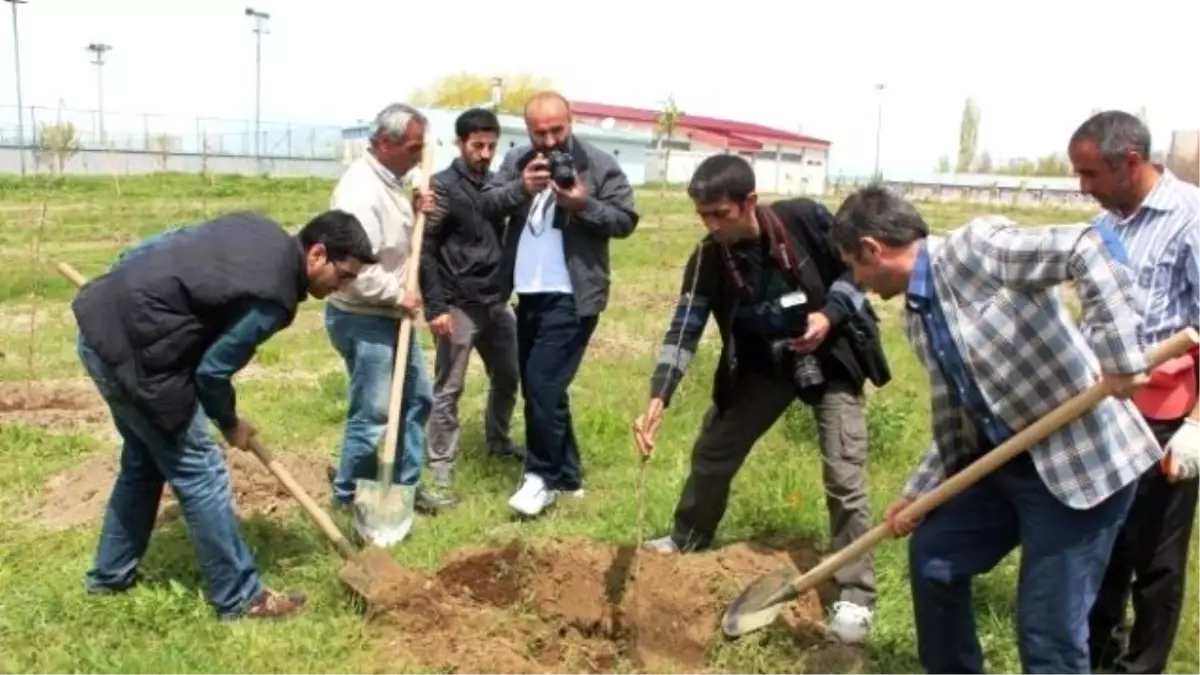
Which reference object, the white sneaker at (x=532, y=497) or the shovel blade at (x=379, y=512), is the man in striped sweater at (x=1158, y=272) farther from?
the shovel blade at (x=379, y=512)

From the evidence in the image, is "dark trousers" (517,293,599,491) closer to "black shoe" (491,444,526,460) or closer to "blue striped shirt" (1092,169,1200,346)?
"black shoe" (491,444,526,460)

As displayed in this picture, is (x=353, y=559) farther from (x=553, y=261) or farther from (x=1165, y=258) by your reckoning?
(x=1165, y=258)

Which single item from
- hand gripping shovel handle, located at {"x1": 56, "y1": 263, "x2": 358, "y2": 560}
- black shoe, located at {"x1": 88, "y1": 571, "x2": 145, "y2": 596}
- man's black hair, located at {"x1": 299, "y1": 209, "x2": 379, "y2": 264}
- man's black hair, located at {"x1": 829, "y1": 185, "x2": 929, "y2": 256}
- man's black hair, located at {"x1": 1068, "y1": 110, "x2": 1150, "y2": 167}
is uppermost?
man's black hair, located at {"x1": 1068, "y1": 110, "x2": 1150, "y2": 167}

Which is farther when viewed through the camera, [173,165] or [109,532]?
[173,165]

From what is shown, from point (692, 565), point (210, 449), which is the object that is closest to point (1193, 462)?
point (692, 565)

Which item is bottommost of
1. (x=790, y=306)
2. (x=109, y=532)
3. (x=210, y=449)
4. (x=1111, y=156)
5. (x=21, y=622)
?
(x=21, y=622)

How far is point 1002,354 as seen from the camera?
2746mm

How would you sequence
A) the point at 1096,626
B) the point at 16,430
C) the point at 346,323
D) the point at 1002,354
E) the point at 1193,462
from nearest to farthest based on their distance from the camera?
the point at 1002,354, the point at 1193,462, the point at 1096,626, the point at 346,323, the point at 16,430

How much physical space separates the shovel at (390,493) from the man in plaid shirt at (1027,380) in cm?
234

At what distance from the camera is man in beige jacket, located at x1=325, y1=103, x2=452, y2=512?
470 centimetres

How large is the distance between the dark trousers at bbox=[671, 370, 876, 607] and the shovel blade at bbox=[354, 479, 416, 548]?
119 centimetres

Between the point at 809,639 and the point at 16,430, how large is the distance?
15.3 feet

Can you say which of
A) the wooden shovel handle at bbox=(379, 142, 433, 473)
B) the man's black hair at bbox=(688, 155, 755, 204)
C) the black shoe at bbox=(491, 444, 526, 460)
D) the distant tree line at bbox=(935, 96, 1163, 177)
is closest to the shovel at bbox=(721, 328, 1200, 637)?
the man's black hair at bbox=(688, 155, 755, 204)

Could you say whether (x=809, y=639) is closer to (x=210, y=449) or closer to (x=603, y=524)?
(x=603, y=524)
